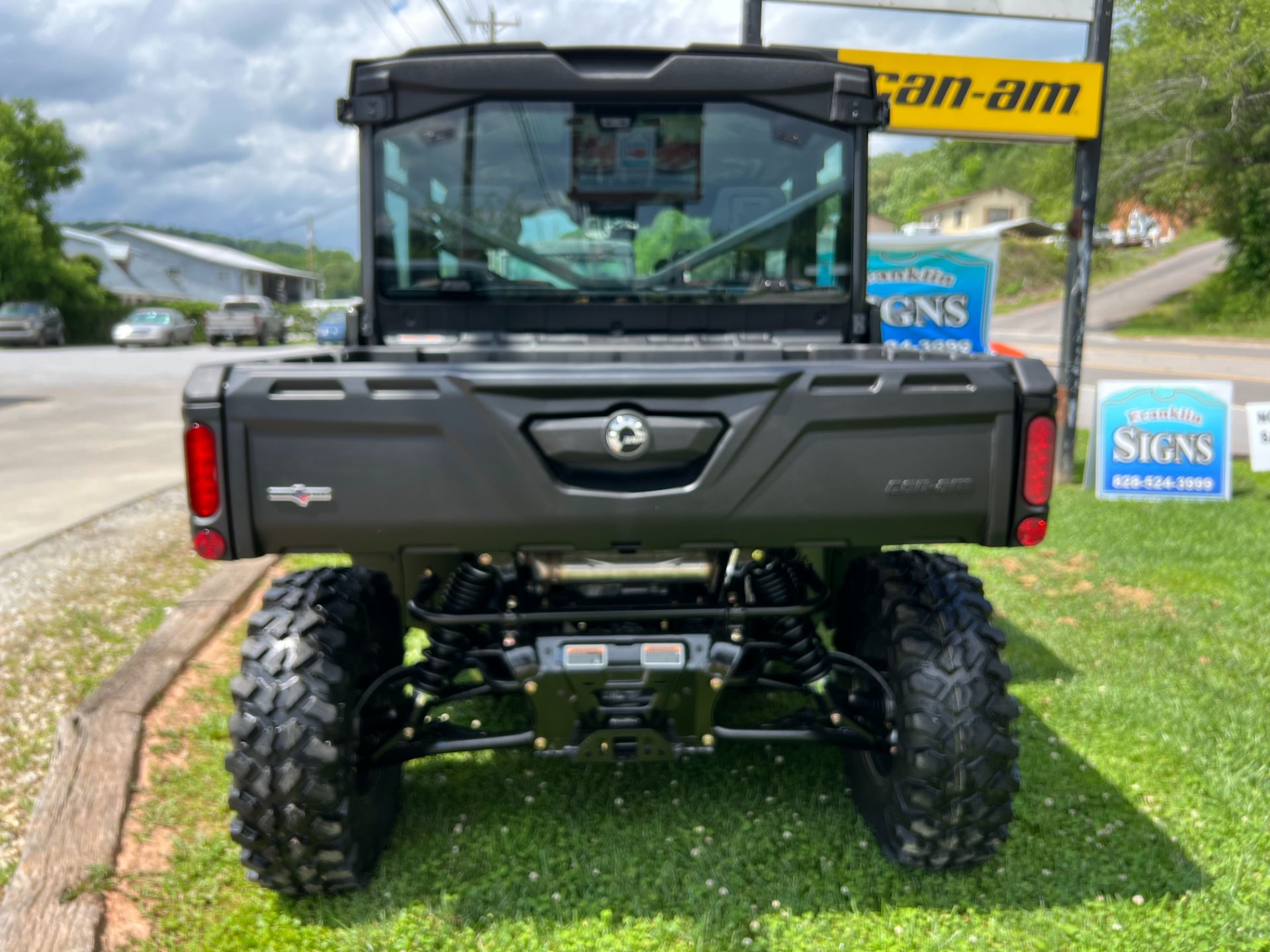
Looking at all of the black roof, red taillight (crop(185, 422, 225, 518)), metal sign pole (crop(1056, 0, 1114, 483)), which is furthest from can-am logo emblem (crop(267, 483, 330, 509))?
metal sign pole (crop(1056, 0, 1114, 483))

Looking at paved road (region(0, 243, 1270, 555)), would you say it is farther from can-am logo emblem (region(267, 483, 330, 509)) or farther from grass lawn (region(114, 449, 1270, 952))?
can-am logo emblem (region(267, 483, 330, 509))

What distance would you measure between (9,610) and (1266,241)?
3052cm

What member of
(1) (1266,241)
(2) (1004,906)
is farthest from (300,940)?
(1) (1266,241)

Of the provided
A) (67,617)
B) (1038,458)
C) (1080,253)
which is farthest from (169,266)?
(1038,458)

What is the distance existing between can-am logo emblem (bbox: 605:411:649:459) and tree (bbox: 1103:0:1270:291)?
7780 mm

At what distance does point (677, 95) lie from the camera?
359 centimetres

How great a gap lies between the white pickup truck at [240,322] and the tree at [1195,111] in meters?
26.7

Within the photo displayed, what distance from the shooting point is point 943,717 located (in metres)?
3.05

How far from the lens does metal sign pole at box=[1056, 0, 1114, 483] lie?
28.4 feet

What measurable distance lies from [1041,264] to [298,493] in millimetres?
58393

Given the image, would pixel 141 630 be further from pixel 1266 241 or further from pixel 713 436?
pixel 1266 241

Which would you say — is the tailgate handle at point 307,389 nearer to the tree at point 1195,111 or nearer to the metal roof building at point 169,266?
the tree at point 1195,111

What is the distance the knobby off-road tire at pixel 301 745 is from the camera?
2977 millimetres

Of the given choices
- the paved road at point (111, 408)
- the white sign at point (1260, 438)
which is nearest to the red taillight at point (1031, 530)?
the paved road at point (111, 408)
